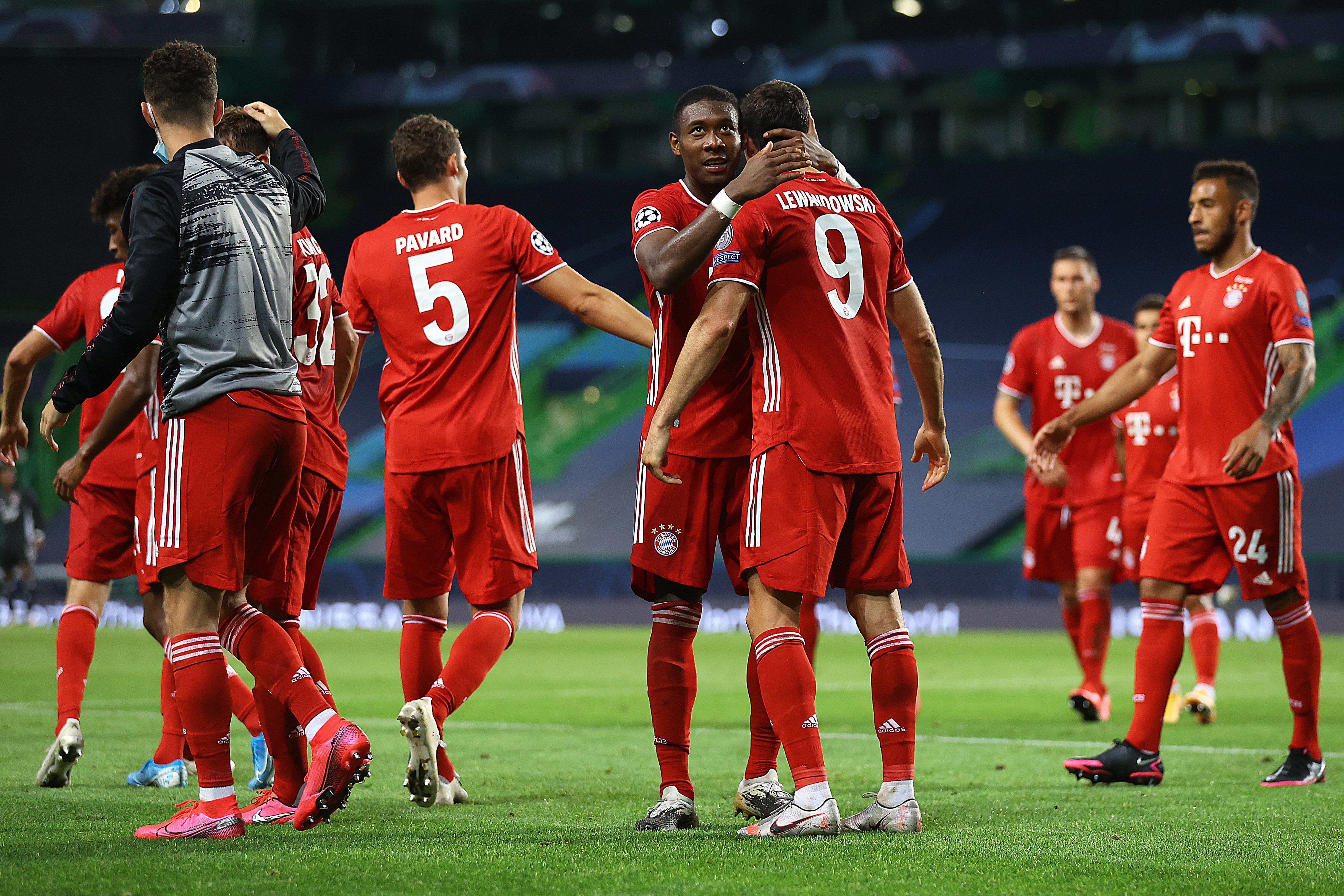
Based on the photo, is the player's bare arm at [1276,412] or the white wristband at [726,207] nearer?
the white wristband at [726,207]

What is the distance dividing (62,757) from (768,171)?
332 cm

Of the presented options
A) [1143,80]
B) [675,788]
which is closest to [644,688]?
[675,788]

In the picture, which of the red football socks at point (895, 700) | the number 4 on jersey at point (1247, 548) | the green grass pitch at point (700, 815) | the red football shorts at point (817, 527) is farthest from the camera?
the number 4 on jersey at point (1247, 548)

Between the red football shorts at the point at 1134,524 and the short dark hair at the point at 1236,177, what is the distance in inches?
130

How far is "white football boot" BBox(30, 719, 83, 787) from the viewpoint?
5.04 meters

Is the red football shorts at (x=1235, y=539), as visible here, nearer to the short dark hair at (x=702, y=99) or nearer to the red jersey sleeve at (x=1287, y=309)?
the red jersey sleeve at (x=1287, y=309)

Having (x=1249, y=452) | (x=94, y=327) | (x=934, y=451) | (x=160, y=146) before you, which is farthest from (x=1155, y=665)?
(x=94, y=327)

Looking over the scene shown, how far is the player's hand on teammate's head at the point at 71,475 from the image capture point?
185 inches

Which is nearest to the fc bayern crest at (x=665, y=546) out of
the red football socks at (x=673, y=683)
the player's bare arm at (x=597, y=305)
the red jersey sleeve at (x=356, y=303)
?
the red football socks at (x=673, y=683)

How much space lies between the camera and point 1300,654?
556 centimetres

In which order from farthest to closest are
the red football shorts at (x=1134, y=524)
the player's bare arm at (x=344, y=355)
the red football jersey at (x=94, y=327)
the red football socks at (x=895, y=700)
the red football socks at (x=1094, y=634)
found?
1. the red football shorts at (x=1134, y=524)
2. the red football socks at (x=1094, y=634)
3. the red football jersey at (x=94, y=327)
4. the player's bare arm at (x=344, y=355)
5. the red football socks at (x=895, y=700)

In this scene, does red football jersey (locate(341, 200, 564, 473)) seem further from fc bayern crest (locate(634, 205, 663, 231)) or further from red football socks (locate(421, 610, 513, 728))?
fc bayern crest (locate(634, 205, 663, 231))

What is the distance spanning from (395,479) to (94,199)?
1.97m

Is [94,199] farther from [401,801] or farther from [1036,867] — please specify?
[1036,867]
